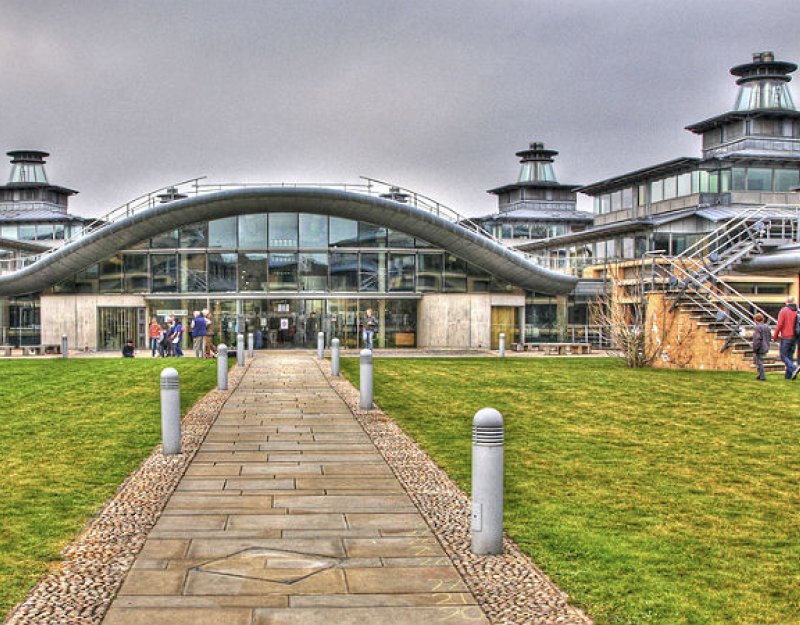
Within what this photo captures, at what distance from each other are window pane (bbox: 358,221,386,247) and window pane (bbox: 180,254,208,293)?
8204mm

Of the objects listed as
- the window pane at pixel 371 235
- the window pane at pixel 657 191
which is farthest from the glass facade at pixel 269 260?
the window pane at pixel 657 191

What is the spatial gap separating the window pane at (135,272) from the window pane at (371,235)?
37.0 feet

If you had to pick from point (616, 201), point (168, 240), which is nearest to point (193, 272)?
point (168, 240)

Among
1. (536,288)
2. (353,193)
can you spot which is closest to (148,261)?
(353,193)

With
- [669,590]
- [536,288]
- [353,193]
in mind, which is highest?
[353,193]

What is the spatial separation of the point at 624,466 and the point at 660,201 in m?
56.1

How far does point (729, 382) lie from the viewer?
76.9 ft

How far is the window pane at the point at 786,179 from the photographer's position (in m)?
62.0

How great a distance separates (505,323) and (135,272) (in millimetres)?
19711

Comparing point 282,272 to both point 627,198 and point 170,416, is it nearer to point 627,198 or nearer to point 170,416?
point 627,198

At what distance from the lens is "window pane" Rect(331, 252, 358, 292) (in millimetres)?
48750

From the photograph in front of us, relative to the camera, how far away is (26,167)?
102000mm

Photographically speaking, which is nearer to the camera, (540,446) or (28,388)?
(540,446)

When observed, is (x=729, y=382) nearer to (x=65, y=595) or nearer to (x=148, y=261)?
(x=65, y=595)
